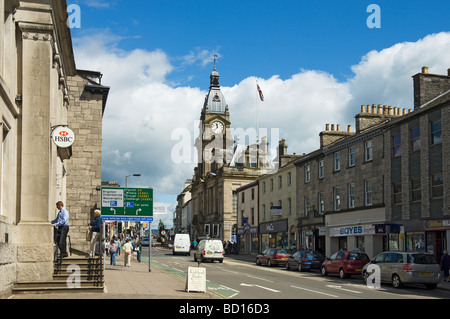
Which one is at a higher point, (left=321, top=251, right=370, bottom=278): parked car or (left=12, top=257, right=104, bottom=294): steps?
(left=12, top=257, right=104, bottom=294): steps

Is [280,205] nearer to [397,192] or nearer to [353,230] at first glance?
[353,230]

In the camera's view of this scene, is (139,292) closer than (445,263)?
Yes

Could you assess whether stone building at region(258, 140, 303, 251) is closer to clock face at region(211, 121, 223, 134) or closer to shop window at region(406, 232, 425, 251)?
shop window at region(406, 232, 425, 251)

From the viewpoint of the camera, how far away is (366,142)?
40219mm

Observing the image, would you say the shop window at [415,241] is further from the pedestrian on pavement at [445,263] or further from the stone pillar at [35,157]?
the stone pillar at [35,157]

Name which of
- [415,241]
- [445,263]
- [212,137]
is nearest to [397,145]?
[415,241]

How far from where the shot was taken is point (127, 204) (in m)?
27.2

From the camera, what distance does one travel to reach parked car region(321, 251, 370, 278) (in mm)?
30641

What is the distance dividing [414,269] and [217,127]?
8806cm

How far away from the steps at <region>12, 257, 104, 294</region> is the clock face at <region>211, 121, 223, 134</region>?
301 feet

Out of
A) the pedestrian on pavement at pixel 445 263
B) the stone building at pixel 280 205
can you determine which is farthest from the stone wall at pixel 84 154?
the stone building at pixel 280 205

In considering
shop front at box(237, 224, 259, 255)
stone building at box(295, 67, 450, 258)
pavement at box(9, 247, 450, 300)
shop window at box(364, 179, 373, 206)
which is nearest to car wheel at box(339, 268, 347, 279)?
stone building at box(295, 67, 450, 258)

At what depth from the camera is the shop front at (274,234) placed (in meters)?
55.8
